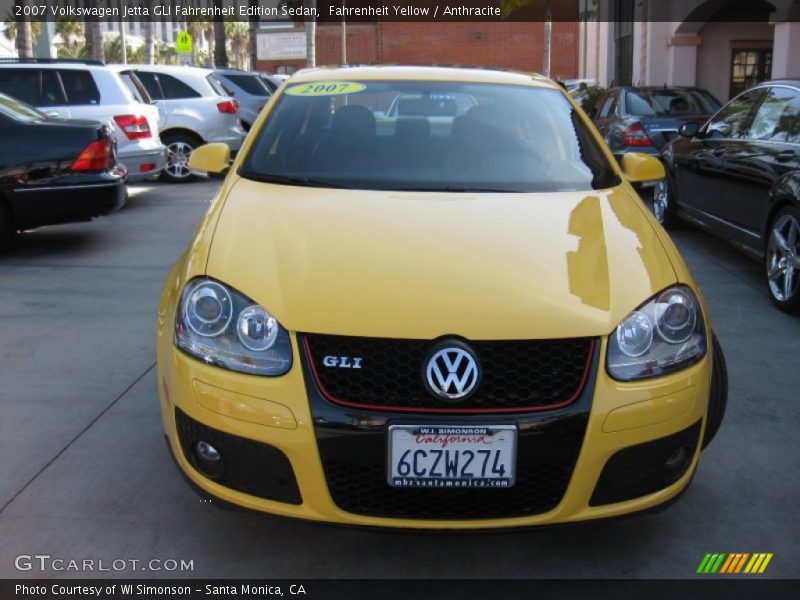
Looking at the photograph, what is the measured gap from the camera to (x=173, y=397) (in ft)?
9.47

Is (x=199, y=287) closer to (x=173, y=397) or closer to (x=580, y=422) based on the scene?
(x=173, y=397)

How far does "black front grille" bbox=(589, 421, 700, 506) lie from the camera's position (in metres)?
2.73

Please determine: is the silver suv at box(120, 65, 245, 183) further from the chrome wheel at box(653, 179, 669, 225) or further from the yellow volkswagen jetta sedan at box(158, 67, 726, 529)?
the yellow volkswagen jetta sedan at box(158, 67, 726, 529)

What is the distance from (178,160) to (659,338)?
11.8 metres

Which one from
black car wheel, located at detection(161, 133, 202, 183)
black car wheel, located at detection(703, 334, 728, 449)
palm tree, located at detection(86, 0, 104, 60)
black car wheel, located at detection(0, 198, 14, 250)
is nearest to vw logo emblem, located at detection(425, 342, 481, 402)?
black car wheel, located at detection(703, 334, 728, 449)

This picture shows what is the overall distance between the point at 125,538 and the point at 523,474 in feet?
4.54

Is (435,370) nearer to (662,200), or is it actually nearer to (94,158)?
(94,158)

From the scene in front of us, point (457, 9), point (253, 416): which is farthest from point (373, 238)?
point (457, 9)

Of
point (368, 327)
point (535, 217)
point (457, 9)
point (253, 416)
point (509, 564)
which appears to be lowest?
point (509, 564)

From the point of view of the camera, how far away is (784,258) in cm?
611

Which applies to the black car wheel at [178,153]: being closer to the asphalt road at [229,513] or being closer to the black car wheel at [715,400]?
the asphalt road at [229,513]

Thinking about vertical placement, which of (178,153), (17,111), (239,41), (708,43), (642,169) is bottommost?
(178,153)

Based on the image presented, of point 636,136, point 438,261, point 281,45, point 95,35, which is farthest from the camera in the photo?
point 281,45

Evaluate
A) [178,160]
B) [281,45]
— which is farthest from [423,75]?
[281,45]
